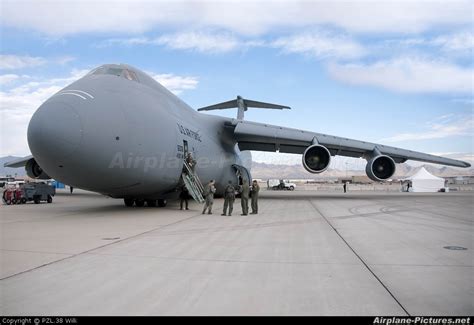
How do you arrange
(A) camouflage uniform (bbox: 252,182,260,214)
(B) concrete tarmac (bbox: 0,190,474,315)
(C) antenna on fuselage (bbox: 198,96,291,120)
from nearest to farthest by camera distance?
(B) concrete tarmac (bbox: 0,190,474,315), (A) camouflage uniform (bbox: 252,182,260,214), (C) antenna on fuselage (bbox: 198,96,291,120)

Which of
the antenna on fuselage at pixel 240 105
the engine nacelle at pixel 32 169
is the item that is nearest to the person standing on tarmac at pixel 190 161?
the engine nacelle at pixel 32 169

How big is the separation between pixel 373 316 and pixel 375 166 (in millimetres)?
17465

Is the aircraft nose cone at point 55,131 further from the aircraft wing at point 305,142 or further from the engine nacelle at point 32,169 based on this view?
the engine nacelle at point 32,169

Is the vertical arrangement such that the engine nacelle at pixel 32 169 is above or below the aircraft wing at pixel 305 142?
below

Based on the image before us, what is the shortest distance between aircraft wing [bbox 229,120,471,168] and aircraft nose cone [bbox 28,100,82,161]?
10464 millimetres

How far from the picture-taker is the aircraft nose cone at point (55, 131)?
344 inches

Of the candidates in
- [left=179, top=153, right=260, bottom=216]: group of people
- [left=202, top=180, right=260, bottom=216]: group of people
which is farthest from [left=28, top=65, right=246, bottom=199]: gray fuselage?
[left=202, top=180, right=260, bottom=216]: group of people

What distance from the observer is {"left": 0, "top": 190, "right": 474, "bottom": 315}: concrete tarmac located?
335 centimetres

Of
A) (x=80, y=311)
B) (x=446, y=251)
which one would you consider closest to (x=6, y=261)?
(x=80, y=311)

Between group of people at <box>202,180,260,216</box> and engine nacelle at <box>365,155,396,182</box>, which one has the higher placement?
engine nacelle at <box>365,155,396,182</box>

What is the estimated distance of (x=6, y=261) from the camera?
5.04 metres

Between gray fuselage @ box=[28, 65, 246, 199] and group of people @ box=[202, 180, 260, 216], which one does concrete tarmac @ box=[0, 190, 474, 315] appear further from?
group of people @ box=[202, 180, 260, 216]

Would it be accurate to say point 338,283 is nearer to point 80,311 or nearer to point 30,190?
point 80,311

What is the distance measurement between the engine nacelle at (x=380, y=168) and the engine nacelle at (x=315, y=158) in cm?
297
